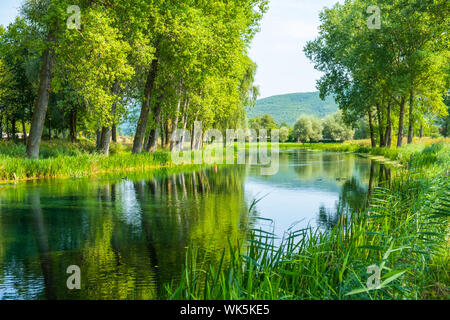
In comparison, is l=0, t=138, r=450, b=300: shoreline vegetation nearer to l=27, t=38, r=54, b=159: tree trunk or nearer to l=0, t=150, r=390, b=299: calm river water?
l=0, t=150, r=390, b=299: calm river water

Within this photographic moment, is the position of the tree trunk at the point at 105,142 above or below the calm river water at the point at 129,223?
above

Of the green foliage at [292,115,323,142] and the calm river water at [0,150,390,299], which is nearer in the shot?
the calm river water at [0,150,390,299]

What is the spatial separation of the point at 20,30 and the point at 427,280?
831 inches

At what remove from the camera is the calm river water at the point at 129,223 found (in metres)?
Answer: 6.51

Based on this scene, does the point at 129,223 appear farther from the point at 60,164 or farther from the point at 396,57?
the point at 396,57

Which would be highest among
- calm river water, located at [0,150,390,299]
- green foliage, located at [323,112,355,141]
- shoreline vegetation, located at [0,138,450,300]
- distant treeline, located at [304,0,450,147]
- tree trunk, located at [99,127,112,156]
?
distant treeline, located at [304,0,450,147]

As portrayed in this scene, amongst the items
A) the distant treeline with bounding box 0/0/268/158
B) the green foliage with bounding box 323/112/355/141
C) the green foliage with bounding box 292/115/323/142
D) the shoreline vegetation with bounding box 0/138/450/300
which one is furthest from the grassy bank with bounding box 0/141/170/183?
the green foliage with bounding box 292/115/323/142

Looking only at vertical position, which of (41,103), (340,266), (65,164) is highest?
(41,103)

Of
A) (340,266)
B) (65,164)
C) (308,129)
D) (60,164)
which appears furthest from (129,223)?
(308,129)

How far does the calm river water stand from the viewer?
651 centimetres

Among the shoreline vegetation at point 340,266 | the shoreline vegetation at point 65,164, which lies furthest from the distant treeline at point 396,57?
the shoreline vegetation at point 340,266

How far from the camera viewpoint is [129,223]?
35.7ft

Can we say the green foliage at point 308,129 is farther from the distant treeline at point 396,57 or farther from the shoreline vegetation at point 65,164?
the shoreline vegetation at point 65,164

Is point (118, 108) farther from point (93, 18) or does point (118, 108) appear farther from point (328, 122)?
point (328, 122)
